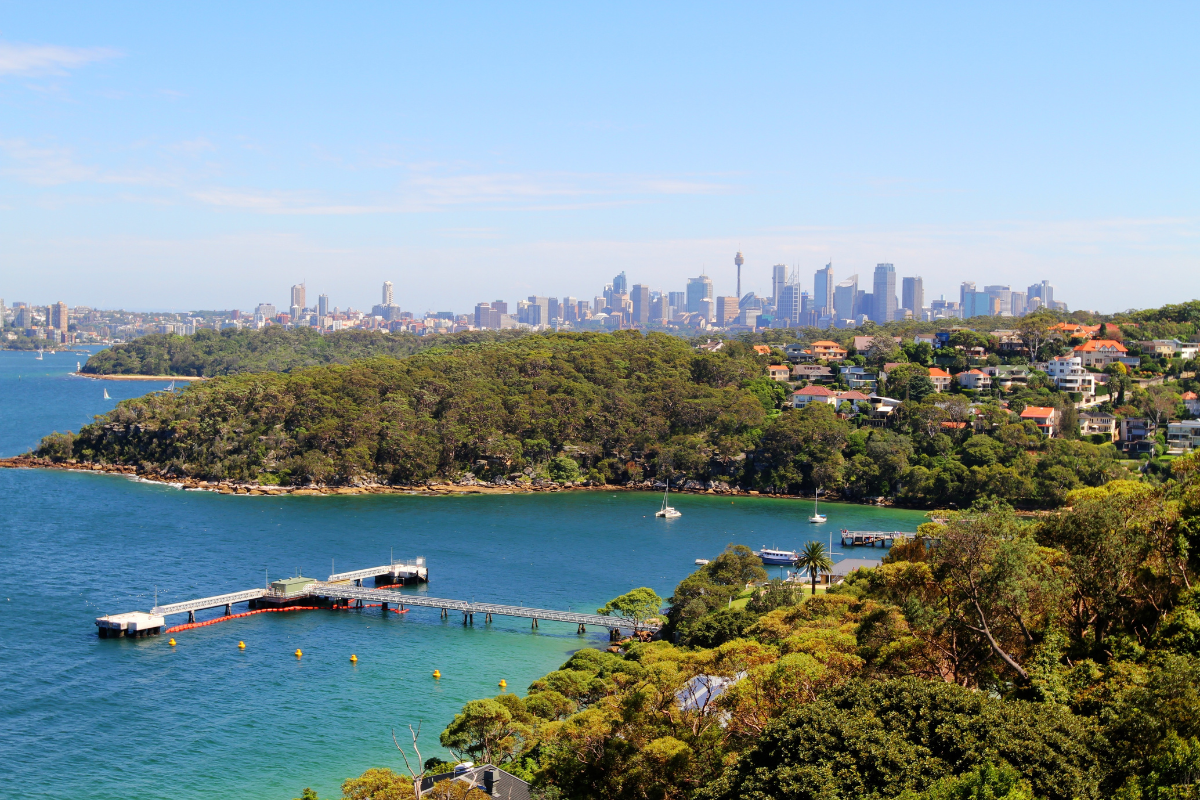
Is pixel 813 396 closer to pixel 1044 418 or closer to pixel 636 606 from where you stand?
pixel 1044 418

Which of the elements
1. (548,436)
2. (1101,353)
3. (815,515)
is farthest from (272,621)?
(1101,353)

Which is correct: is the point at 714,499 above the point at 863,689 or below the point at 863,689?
below

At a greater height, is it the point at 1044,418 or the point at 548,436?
the point at 1044,418

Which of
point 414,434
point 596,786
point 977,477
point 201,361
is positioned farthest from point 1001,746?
point 201,361

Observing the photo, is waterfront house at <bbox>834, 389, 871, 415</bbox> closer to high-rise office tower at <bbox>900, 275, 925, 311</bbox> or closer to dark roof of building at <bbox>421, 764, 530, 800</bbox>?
dark roof of building at <bbox>421, 764, 530, 800</bbox>

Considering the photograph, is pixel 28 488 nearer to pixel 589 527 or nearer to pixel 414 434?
pixel 414 434

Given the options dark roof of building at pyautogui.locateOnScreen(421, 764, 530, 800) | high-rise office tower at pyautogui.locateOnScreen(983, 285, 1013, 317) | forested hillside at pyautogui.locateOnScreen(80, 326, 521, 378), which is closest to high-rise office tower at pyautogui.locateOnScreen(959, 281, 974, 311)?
high-rise office tower at pyautogui.locateOnScreen(983, 285, 1013, 317)

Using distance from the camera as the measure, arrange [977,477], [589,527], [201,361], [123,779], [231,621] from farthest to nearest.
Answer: [201,361] → [977,477] → [589,527] → [231,621] → [123,779]
